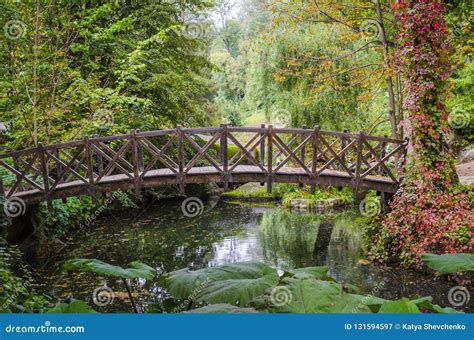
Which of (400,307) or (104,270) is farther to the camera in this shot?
(104,270)

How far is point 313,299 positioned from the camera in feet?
Result: 5.41

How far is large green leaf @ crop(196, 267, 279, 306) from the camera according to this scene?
5.59ft

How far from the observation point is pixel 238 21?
4097 centimetres

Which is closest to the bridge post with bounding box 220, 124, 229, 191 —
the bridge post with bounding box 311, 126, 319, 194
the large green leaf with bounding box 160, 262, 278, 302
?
the bridge post with bounding box 311, 126, 319, 194

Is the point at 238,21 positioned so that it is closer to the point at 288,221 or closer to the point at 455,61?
the point at 288,221

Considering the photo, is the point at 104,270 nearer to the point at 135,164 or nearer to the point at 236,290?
the point at 236,290

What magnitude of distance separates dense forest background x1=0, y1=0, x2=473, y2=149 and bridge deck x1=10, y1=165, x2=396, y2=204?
1662mm

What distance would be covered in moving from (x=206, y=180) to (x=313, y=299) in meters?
8.71

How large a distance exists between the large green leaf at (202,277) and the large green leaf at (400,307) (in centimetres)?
46

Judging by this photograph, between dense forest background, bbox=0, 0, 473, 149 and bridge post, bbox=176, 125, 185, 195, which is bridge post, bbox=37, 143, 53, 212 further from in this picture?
bridge post, bbox=176, 125, 185, 195

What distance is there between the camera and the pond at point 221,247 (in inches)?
346

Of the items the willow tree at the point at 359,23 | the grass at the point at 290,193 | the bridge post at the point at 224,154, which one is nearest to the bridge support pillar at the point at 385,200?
the willow tree at the point at 359,23

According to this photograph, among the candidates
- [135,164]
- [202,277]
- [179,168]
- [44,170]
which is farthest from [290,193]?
[202,277]

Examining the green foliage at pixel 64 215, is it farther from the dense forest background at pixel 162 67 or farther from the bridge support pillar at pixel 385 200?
the bridge support pillar at pixel 385 200
